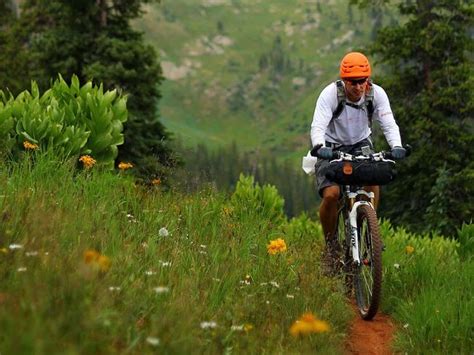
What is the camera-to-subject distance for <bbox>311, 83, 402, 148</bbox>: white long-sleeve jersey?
6094 millimetres

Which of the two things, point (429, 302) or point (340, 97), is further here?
point (340, 97)

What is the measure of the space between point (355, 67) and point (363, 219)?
1.44m

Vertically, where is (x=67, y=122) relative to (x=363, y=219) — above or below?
above

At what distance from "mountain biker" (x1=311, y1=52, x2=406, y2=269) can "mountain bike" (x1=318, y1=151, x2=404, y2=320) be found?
20 cm

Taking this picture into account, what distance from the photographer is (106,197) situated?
5965 mm

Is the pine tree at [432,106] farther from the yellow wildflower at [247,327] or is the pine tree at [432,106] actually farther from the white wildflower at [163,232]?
the yellow wildflower at [247,327]

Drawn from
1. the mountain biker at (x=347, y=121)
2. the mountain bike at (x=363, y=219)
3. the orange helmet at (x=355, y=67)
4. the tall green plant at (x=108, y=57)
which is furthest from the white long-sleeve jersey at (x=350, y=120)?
the tall green plant at (x=108, y=57)

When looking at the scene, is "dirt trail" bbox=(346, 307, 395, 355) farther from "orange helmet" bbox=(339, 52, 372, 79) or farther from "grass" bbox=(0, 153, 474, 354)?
"orange helmet" bbox=(339, 52, 372, 79)

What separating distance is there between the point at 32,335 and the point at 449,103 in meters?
23.6

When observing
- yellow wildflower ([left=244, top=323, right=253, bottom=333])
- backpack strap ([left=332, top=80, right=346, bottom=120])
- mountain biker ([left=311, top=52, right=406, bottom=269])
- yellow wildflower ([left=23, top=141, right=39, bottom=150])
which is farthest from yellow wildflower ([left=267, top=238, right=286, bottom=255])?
yellow wildflower ([left=23, top=141, right=39, bottom=150])

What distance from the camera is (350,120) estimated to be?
249 inches

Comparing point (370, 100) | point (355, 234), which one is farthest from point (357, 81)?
point (355, 234)

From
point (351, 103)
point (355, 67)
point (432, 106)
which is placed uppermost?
point (432, 106)

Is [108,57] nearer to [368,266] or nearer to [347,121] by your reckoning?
[347,121]
